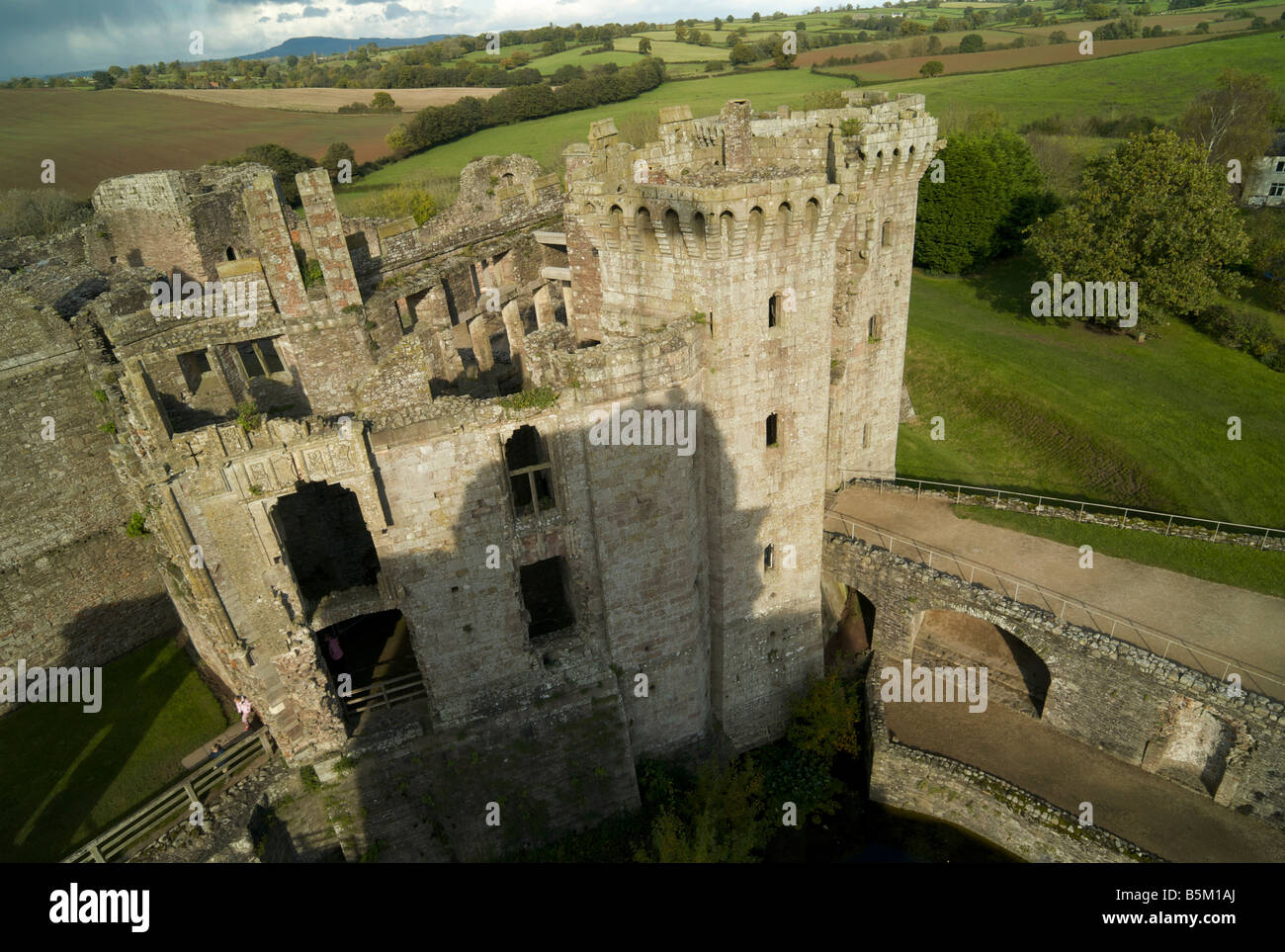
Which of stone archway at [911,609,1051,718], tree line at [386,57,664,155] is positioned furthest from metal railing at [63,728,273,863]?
tree line at [386,57,664,155]

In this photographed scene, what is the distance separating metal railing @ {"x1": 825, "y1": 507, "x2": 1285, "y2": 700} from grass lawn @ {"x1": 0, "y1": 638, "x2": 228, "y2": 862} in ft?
61.1

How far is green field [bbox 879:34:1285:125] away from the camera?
66688 mm

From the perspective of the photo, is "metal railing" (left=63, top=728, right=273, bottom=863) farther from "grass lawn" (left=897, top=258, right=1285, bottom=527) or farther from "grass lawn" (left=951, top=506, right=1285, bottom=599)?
"grass lawn" (left=897, top=258, right=1285, bottom=527)

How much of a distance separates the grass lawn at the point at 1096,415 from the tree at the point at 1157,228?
3403 mm

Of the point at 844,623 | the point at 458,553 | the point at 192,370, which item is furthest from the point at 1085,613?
the point at 192,370

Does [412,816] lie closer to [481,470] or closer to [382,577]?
[382,577]

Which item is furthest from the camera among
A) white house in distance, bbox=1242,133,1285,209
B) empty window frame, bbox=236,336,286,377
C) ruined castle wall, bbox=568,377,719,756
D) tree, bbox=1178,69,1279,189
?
tree, bbox=1178,69,1279,189

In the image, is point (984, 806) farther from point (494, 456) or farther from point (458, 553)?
point (494, 456)

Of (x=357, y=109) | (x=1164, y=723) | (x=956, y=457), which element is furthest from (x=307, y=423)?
(x=357, y=109)

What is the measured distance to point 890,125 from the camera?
837 inches

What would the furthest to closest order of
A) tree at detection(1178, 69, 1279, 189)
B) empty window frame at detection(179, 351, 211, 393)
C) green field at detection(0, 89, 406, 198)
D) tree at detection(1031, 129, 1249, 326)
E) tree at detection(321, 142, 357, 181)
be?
tree at detection(321, 142, 357, 181) → tree at detection(1178, 69, 1279, 189) → green field at detection(0, 89, 406, 198) → tree at detection(1031, 129, 1249, 326) → empty window frame at detection(179, 351, 211, 393)

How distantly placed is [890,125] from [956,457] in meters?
15.1

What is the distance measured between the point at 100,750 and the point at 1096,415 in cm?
3637

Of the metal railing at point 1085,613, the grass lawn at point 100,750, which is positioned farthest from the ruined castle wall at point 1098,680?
the grass lawn at point 100,750
